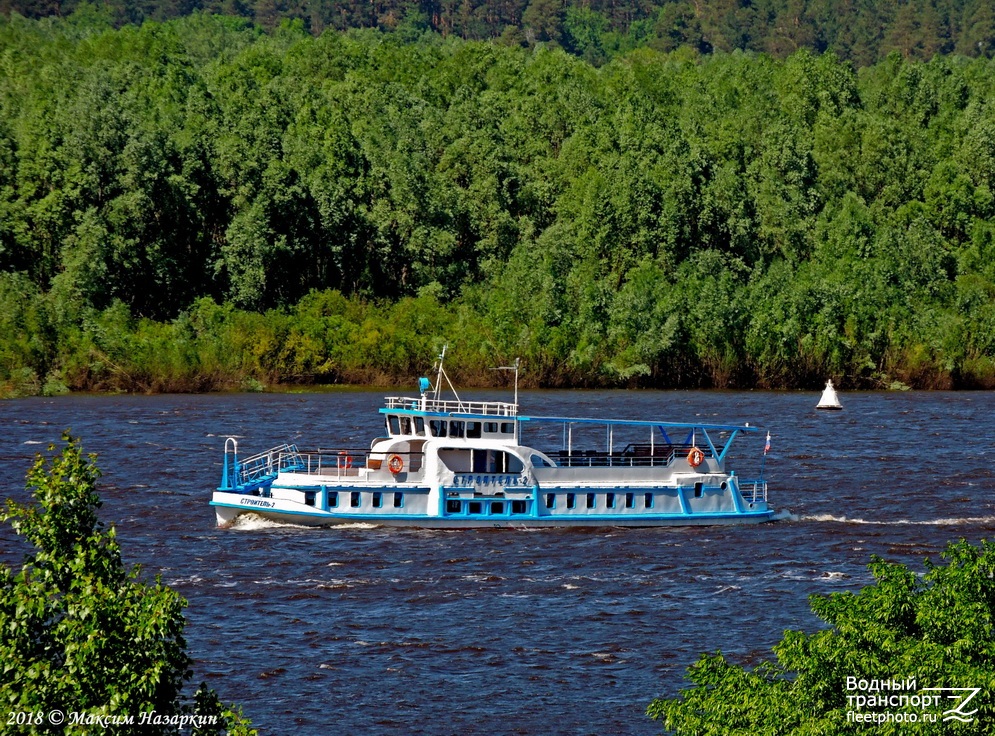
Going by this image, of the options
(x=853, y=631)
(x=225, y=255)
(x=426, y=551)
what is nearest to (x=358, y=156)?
(x=225, y=255)

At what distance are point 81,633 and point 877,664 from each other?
41.9ft

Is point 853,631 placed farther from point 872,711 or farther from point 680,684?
point 680,684

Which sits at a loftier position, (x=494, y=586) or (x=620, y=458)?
(x=620, y=458)

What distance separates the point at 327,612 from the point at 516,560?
35.5ft

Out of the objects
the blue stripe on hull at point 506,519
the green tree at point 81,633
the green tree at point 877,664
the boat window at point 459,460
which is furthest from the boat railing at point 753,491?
the green tree at point 81,633

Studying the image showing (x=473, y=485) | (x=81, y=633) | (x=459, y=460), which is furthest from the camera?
(x=459, y=460)

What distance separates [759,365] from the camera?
142 m

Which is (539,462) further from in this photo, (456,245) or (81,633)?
(456,245)

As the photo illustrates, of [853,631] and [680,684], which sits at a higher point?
[853,631]

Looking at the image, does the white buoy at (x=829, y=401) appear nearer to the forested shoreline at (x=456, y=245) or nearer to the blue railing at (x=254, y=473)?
the forested shoreline at (x=456, y=245)

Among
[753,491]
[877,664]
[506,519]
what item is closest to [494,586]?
[506,519]

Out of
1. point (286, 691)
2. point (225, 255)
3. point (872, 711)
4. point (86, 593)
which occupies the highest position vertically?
point (225, 255)

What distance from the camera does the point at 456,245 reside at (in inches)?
6471

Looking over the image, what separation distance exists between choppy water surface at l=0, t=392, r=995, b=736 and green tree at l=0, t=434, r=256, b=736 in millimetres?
15265
